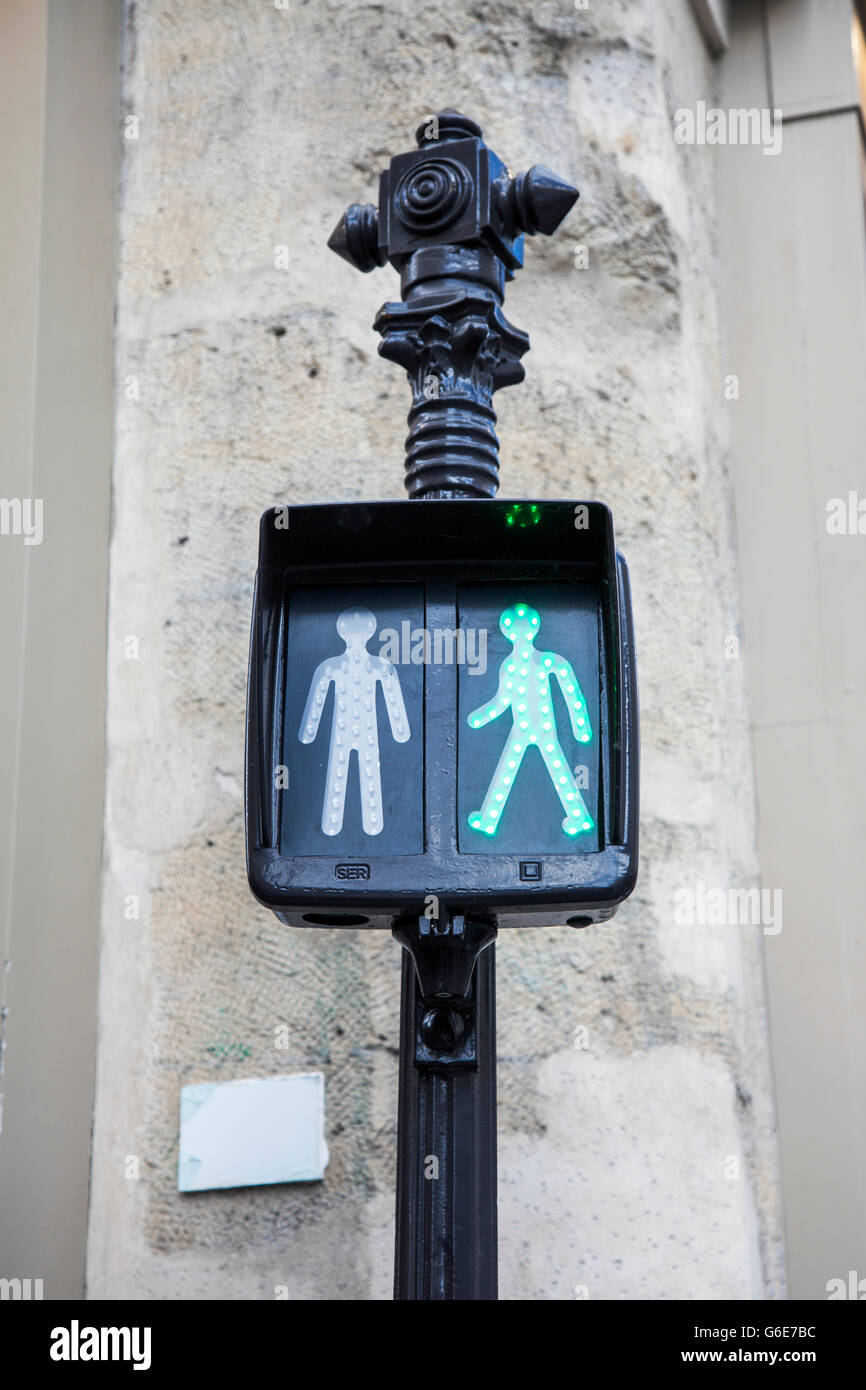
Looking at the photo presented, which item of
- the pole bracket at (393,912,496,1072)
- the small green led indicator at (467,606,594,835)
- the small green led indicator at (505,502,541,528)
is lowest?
the pole bracket at (393,912,496,1072)

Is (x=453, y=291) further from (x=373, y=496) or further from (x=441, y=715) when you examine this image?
(x=373, y=496)

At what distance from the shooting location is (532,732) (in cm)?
190

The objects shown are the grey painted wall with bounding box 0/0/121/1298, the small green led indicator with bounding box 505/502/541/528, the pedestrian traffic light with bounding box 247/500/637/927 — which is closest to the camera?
the pedestrian traffic light with bounding box 247/500/637/927

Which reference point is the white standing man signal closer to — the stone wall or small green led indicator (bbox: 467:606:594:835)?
small green led indicator (bbox: 467:606:594:835)

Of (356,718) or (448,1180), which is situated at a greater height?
(356,718)

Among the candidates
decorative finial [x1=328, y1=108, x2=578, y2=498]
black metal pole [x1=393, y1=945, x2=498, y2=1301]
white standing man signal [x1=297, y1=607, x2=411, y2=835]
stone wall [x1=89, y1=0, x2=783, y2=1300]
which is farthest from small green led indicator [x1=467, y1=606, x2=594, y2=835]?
stone wall [x1=89, y1=0, x2=783, y2=1300]

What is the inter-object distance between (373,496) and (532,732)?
1354mm

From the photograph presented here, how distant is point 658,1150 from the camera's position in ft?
9.36

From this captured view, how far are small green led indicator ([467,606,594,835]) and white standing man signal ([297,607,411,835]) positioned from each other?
11 cm

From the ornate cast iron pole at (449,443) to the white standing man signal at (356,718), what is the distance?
16 cm

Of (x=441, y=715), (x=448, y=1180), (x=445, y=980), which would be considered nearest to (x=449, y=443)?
(x=441, y=715)

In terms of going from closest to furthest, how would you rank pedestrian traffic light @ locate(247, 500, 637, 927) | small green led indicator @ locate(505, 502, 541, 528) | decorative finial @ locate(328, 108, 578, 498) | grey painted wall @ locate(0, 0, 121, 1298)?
1. pedestrian traffic light @ locate(247, 500, 637, 927)
2. small green led indicator @ locate(505, 502, 541, 528)
3. decorative finial @ locate(328, 108, 578, 498)
4. grey painted wall @ locate(0, 0, 121, 1298)

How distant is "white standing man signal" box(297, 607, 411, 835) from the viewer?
190 cm
